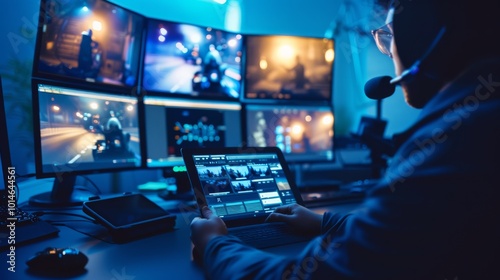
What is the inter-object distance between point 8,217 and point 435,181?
978mm

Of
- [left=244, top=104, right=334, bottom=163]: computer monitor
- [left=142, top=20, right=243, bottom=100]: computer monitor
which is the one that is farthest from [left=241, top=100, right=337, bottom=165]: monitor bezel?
[left=142, top=20, right=243, bottom=100]: computer monitor

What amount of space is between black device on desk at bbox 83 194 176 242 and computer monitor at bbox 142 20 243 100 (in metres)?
0.63

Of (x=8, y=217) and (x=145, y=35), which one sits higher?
(x=145, y=35)

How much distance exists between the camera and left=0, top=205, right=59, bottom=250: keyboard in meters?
0.82

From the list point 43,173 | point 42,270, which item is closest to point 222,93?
point 43,173

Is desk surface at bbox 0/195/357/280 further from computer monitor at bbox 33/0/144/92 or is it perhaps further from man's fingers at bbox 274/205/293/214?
computer monitor at bbox 33/0/144/92

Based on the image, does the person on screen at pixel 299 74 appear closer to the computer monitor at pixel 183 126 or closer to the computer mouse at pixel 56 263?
the computer monitor at pixel 183 126

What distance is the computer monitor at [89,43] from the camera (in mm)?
1175

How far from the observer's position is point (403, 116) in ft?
7.87

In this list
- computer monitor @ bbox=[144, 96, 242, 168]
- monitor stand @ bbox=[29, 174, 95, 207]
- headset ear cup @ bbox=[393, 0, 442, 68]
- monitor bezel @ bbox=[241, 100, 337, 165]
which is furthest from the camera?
monitor bezel @ bbox=[241, 100, 337, 165]

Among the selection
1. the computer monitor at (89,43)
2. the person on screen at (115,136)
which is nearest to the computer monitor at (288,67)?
the computer monitor at (89,43)

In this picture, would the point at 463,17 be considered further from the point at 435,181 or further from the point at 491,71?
the point at 435,181

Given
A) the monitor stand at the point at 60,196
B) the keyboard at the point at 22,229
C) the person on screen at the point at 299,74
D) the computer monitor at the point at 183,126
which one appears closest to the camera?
the keyboard at the point at 22,229

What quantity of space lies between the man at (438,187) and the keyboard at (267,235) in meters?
0.25
